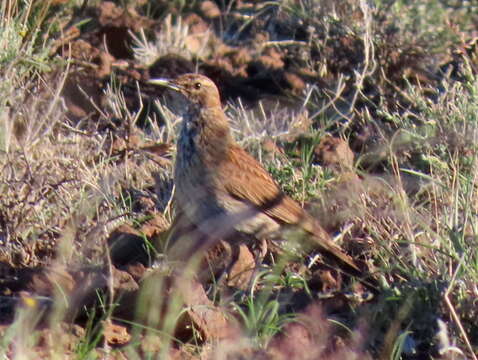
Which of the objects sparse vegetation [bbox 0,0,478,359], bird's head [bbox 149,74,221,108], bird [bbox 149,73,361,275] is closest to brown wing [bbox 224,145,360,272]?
bird [bbox 149,73,361,275]

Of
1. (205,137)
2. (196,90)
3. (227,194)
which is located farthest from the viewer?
(196,90)

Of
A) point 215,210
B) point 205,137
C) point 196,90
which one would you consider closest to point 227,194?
point 215,210

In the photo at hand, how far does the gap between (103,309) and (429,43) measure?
442 centimetres

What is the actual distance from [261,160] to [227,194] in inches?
34.1

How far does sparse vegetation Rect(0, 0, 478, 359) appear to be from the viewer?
220 inches

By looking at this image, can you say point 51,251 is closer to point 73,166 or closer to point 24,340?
point 73,166

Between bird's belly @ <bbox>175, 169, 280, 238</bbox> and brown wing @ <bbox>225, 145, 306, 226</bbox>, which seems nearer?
bird's belly @ <bbox>175, 169, 280, 238</bbox>

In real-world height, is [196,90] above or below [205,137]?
above

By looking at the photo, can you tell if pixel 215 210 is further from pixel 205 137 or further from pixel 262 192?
pixel 205 137

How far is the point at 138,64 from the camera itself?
9.01 meters

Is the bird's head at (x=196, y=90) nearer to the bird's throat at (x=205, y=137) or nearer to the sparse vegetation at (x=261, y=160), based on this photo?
the bird's throat at (x=205, y=137)

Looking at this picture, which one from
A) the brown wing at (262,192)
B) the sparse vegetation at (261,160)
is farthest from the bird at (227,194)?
the sparse vegetation at (261,160)

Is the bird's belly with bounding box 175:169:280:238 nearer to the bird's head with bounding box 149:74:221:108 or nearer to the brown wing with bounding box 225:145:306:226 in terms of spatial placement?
the brown wing with bounding box 225:145:306:226

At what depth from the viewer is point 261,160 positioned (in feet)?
25.5
